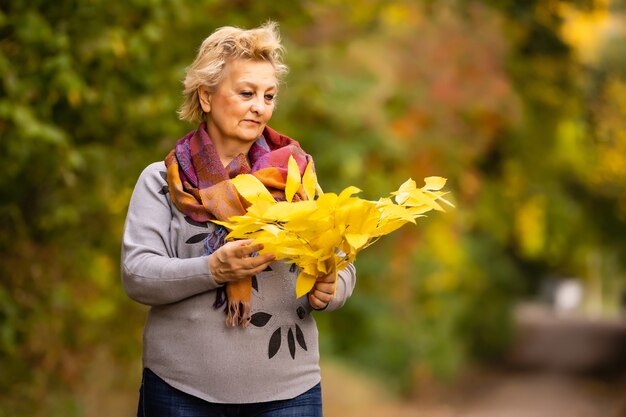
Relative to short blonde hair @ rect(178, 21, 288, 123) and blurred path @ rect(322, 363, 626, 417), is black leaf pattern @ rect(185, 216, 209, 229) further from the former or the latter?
blurred path @ rect(322, 363, 626, 417)

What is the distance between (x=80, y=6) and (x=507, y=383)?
19.5m

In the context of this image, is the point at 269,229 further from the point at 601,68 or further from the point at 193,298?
the point at 601,68

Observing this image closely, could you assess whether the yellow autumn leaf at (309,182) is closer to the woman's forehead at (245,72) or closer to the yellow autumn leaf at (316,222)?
the yellow autumn leaf at (316,222)

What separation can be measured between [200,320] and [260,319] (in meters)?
0.16

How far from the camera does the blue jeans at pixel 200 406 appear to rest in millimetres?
2943

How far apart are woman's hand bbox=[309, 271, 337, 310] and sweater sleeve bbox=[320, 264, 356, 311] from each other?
6 centimetres

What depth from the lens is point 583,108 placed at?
1481cm

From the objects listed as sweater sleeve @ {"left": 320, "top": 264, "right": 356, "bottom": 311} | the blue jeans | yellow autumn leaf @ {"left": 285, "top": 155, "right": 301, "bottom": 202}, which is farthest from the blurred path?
yellow autumn leaf @ {"left": 285, "top": 155, "right": 301, "bottom": 202}

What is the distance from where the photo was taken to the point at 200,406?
9.66 ft

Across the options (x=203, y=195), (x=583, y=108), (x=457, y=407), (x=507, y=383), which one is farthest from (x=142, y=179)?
(x=507, y=383)

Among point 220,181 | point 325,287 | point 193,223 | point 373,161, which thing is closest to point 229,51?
point 220,181

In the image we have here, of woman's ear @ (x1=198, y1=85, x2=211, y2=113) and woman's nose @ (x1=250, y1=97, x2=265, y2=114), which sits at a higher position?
woman's ear @ (x1=198, y1=85, x2=211, y2=113)

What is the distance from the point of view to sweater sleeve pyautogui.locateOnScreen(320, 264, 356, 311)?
121 inches

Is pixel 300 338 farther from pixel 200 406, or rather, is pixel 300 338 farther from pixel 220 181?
pixel 220 181
